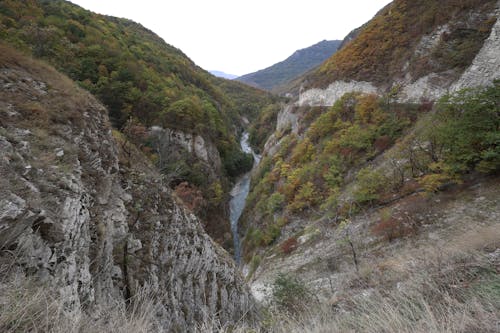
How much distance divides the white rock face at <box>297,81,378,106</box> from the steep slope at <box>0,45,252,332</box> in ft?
68.7

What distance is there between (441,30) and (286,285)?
896 inches

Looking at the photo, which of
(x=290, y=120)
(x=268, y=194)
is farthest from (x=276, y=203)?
(x=290, y=120)

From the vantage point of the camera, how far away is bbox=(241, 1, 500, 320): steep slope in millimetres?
6845

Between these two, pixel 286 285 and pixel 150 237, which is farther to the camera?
pixel 286 285

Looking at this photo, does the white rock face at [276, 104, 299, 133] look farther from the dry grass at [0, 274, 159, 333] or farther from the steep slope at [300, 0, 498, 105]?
the dry grass at [0, 274, 159, 333]

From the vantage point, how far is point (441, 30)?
54.7 ft

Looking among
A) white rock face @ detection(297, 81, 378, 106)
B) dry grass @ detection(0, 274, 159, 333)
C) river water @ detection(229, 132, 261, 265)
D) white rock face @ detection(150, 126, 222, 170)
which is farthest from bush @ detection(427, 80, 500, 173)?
white rock face @ detection(150, 126, 222, 170)

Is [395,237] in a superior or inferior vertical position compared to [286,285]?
inferior

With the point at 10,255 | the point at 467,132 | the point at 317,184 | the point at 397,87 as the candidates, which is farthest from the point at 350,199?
the point at 10,255

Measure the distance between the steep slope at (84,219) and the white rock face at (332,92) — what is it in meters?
20.9

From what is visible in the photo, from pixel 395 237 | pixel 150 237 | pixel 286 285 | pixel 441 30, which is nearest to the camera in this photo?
pixel 150 237

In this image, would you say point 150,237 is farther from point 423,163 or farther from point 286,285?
point 423,163

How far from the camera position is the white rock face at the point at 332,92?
2055 centimetres

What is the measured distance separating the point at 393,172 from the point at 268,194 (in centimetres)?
1220
